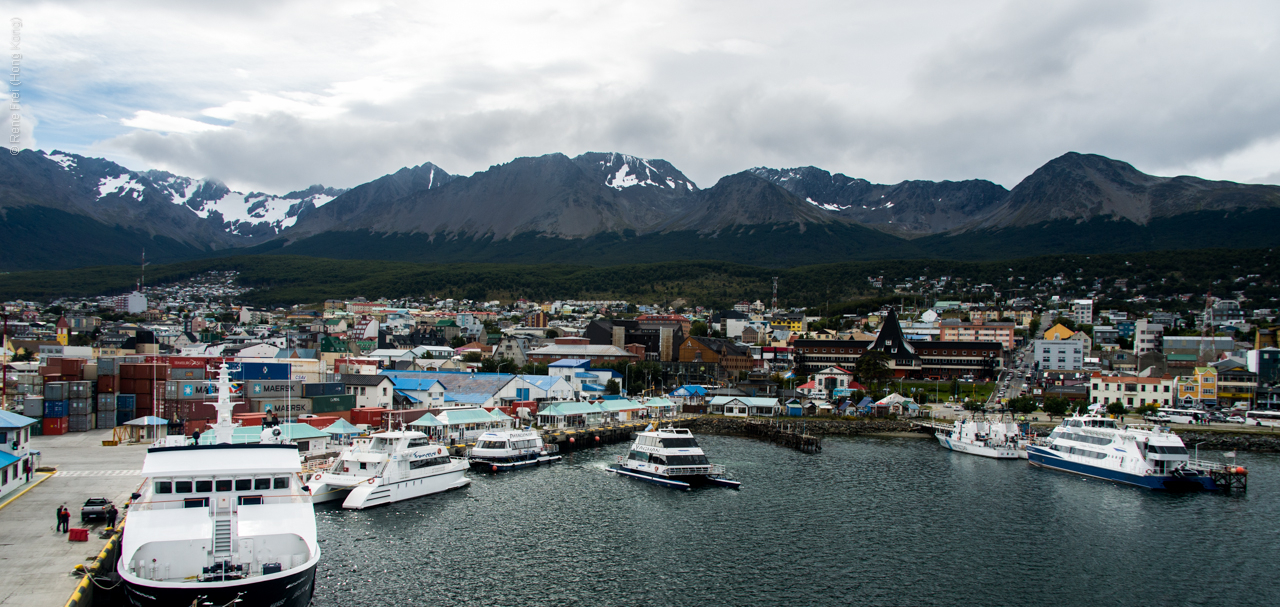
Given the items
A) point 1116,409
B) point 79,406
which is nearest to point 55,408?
point 79,406

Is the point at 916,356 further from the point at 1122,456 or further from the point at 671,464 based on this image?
A: the point at 671,464

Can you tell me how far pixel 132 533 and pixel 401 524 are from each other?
12013 millimetres

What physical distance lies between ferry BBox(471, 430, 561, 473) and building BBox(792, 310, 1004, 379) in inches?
2048

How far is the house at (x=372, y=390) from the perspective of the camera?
49969 mm

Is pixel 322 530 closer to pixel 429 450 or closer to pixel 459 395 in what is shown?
pixel 429 450

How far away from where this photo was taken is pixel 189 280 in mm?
195000

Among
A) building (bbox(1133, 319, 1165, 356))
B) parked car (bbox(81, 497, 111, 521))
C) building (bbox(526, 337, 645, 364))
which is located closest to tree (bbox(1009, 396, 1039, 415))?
building (bbox(1133, 319, 1165, 356))

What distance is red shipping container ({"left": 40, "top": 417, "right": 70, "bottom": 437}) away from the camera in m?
38.8

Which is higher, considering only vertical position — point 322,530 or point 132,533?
point 132,533

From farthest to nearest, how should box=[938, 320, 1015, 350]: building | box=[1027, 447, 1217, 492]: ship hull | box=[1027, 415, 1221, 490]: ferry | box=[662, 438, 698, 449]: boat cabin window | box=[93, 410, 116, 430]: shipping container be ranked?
1. box=[938, 320, 1015, 350]: building
2. box=[93, 410, 116, 430]: shipping container
3. box=[662, 438, 698, 449]: boat cabin window
4. box=[1027, 415, 1221, 490]: ferry
5. box=[1027, 447, 1217, 492]: ship hull

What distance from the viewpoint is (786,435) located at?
50625mm

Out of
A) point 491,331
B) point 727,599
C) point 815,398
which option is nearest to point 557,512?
point 727,599

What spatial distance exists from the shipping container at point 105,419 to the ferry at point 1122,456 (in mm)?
51340

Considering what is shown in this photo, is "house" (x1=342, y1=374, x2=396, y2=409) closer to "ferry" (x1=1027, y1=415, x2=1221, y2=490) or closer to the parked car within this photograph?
the parked car
